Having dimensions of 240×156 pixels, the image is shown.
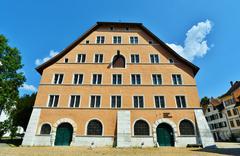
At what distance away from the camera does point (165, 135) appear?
21.8m

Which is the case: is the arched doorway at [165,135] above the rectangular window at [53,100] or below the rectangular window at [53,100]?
below

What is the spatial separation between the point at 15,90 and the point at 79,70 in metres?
11.9

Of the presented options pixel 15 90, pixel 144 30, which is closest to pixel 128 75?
pixel 144 30

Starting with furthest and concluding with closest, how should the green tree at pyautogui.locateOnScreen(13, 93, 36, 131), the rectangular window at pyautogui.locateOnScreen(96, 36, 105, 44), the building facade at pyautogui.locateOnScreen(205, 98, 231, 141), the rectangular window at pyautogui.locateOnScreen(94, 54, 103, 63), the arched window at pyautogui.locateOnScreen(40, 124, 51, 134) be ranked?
the building facade at pyautogui.locateOnScreen(205, 98, 231, 141) < the green tree at pyautogui.locateOnScreen(13, 93, 36, 131) < the rectangular window at pyautogui.locateOnScreen(96, 36, 105, 44) < the rectangular window at pyautogui.locateOnScreen(94, 54, 103, 63) < the arched window at pyautogui.locateOnScreen(40, 124, 51, 134)

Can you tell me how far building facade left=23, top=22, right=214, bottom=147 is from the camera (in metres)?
21.2

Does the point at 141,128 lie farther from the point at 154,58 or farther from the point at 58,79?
the point at 58,79

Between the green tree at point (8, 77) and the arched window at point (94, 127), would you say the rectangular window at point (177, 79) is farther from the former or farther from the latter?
the green tree at point (8, 77)

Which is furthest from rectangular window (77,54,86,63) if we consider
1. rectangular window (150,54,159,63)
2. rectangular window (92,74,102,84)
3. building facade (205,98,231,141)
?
building facade (205,98,231,141)

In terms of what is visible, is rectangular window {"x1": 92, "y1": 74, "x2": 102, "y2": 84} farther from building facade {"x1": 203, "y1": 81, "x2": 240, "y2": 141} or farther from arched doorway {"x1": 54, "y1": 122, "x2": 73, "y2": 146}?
building facade {"x1": 203, "y1": 81, "x2": 240, "y2": 141}

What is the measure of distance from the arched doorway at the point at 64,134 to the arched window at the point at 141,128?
28.1ft

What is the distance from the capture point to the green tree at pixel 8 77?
25500mm

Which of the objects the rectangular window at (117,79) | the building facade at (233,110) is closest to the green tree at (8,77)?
the rectangular window at (117,79)

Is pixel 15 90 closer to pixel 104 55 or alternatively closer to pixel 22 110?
pixel 22 110

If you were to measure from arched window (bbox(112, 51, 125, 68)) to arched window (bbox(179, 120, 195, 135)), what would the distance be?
1181cm
